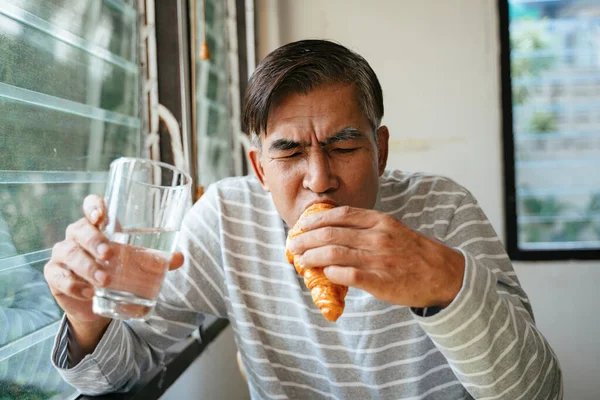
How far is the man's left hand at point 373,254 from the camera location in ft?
2.83

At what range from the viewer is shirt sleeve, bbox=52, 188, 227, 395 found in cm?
116

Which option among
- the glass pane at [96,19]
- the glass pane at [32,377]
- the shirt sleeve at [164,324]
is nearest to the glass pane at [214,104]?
the glass pane at [96,19]

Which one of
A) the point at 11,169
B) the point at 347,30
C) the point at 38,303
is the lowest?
the point at 38,303

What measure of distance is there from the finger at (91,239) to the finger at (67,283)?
0.08 m

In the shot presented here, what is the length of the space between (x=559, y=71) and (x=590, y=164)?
64 centimetres

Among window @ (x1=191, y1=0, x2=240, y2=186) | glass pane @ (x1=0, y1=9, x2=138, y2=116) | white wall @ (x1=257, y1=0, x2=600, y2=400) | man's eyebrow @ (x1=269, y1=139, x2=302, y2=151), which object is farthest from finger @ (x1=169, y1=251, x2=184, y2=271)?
white wall @ (x1=257, y1=0, x2=600, y2=400)

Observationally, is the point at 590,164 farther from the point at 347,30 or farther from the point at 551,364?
the point at 551,364

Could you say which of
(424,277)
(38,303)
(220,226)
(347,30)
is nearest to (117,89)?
(220,226)

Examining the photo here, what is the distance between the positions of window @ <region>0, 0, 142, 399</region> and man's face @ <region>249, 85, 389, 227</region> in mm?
549

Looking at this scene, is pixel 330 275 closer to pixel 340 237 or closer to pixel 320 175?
pixel 340 237

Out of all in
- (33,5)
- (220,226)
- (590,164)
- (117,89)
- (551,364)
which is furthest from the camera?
(590,164)

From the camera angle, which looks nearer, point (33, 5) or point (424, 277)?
point (424, 277)

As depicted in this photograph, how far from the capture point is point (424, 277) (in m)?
0.90

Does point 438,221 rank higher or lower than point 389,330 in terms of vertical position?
higher
